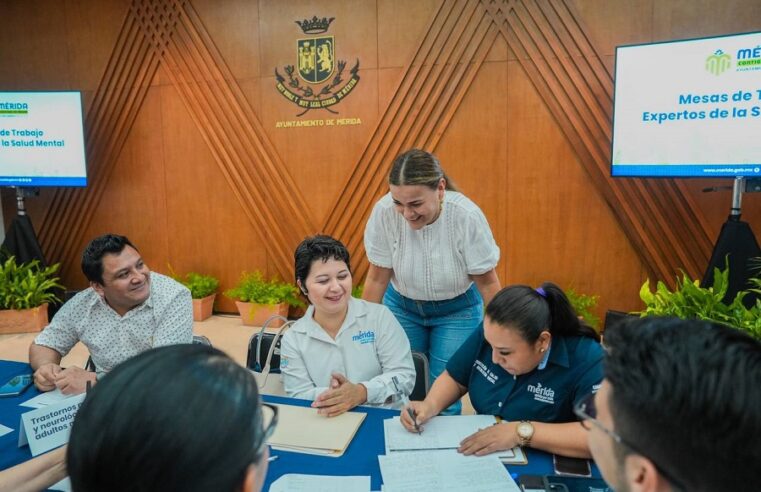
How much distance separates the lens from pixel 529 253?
4570mm

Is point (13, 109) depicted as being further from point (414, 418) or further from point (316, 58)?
point (414, 418)

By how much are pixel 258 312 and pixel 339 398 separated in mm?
3497

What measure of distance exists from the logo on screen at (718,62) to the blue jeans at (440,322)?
2.36m

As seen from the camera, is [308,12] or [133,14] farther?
[133,14]

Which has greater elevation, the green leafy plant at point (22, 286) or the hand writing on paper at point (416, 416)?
the hand writing on paper at point (416, 416)

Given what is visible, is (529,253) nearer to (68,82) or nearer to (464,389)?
(464,389)

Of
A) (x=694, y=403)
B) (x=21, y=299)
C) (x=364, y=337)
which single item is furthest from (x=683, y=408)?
(x=21, y=299)

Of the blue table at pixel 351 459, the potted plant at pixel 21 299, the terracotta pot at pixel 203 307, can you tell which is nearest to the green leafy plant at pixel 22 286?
the potted plant at pixel 21 299

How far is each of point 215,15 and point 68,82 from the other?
1.84 m

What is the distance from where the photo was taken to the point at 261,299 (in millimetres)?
Result: 5016

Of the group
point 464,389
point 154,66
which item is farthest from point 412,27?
point 464,389

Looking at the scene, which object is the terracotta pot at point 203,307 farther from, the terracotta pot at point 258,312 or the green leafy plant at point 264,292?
the terracotta pot at point 258,312

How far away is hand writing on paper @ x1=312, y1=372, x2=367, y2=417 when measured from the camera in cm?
166

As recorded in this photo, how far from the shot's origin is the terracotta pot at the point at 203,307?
5.15 m
